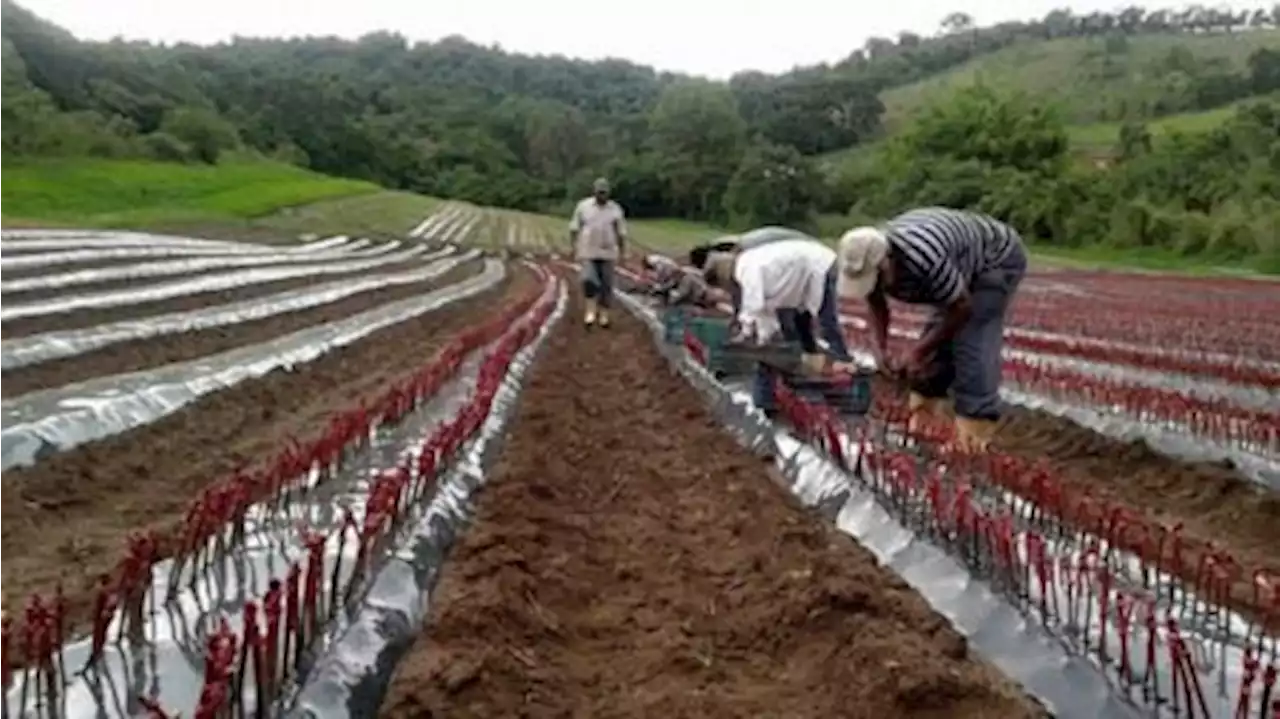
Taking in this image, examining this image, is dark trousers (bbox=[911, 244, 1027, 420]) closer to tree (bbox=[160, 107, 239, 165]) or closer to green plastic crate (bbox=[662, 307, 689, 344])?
green plastic crate (bbox=[662, 307, 689, 344])

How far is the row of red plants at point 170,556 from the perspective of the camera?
3.12 metres

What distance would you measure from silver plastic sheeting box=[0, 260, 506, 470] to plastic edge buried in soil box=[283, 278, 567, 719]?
5.83ft

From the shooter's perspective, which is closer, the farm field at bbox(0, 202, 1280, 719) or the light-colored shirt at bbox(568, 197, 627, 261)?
the farm field at bbox(0, 202, 1280, 719)

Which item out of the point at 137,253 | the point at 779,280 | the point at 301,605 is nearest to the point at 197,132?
the point at 137,253

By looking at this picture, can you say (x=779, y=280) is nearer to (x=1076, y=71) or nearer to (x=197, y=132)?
(x=197, y=132)

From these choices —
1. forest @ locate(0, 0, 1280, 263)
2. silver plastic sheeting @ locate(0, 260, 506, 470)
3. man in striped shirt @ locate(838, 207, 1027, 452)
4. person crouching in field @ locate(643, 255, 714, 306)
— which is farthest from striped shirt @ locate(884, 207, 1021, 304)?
forest @ locate(0, 0, 1280, 263)

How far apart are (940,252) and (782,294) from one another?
2.04 m

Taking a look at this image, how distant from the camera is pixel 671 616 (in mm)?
4879

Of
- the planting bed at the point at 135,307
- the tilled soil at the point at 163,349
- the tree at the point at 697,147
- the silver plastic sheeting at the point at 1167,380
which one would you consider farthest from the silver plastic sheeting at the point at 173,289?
the tree at the point at 697,147

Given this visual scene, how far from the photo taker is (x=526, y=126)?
8225cm

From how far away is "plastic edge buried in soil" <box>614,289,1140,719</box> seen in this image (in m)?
3.79

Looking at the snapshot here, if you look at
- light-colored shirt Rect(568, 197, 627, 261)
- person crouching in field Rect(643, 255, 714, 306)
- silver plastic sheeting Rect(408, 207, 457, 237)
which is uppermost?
light-colored shirt Rect(568, 197, 627, 261)

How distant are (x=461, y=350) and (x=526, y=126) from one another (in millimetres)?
72615

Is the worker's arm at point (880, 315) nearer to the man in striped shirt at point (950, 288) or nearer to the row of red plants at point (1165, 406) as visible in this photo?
the man in striped shirt at point (950, 288)
